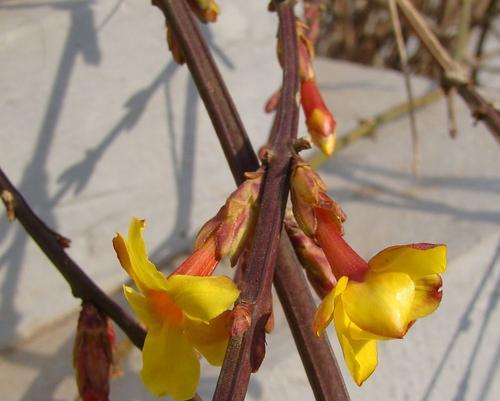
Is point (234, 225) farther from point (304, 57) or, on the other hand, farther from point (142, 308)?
point (304, 57)

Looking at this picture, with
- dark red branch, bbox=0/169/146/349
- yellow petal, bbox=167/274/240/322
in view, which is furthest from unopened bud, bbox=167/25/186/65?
yellow petal, bbox=167/274/240/322

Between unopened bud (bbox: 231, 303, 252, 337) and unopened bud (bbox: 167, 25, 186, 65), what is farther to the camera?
unopened bud (bbox: 167, 25, 186, 65)

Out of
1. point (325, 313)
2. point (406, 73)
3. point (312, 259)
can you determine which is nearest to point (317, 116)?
point (312, 259)

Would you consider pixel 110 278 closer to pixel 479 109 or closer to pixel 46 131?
pixel 46 131

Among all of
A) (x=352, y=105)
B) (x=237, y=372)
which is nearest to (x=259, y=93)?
(x=352, y=105)

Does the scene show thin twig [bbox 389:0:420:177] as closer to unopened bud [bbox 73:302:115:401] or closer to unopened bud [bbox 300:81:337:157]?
unopened bud [bbox 300:81:337:157]

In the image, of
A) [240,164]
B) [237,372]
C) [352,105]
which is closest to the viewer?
[237,372]

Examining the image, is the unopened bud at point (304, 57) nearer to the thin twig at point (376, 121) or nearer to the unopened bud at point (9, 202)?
the unopened bud at point (9, 202)
